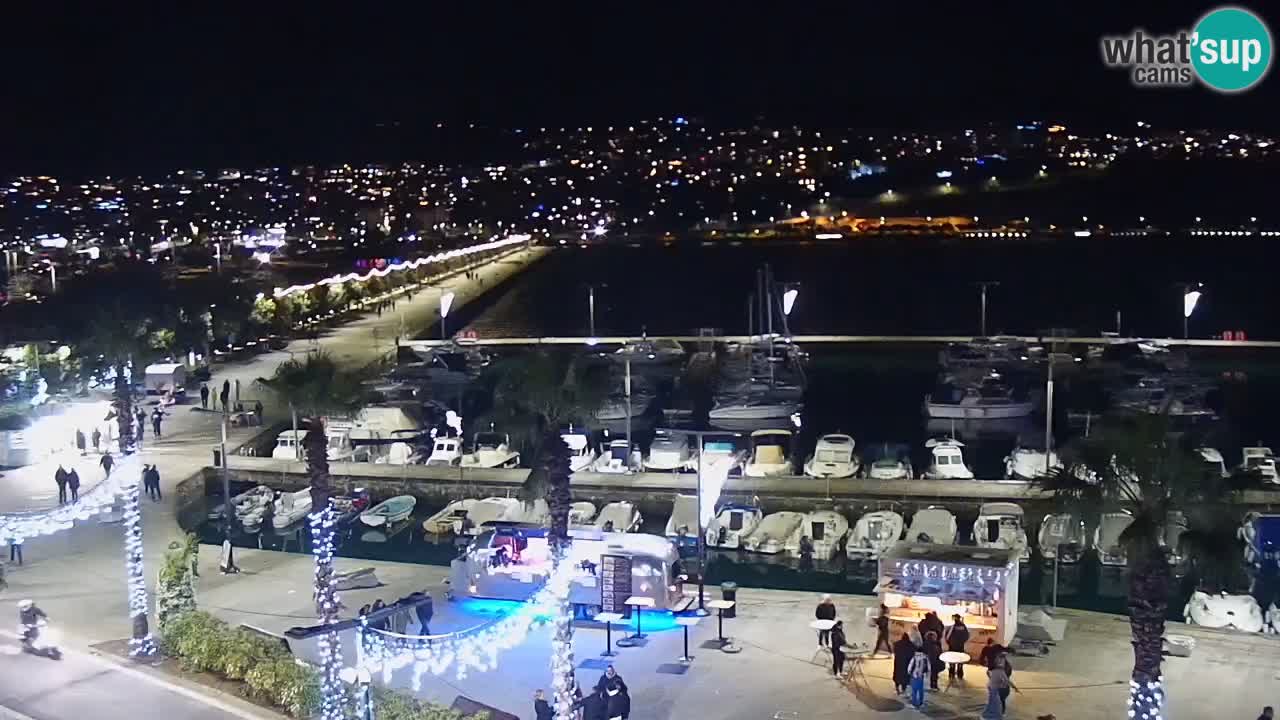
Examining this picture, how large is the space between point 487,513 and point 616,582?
10.7 m

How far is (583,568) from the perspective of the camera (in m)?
19.1

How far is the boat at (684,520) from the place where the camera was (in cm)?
2742

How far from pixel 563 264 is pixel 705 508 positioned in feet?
393

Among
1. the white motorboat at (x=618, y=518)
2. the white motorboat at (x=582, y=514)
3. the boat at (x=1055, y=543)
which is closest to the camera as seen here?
the boat at (x=1055, y=543)

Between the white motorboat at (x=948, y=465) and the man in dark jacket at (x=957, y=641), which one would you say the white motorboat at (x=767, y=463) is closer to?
the white motorboat at (x=948, y=465)

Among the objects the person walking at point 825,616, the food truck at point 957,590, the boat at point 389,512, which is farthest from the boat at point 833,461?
the person walking at point 825,616

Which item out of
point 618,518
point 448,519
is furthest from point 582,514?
point 448,519

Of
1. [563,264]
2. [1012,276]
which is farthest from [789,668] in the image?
[563,264]

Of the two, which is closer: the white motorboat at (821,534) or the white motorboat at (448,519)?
the white motorboat at (821,534)

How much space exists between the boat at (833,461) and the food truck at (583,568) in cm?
1463

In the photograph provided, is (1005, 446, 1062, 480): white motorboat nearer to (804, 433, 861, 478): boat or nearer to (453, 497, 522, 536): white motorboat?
(804, 433, 861, 478): boat

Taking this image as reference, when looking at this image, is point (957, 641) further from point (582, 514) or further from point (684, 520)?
point (582, 514)

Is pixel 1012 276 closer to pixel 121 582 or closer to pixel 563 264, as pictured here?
pixel 563 264

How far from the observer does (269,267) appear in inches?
4304
